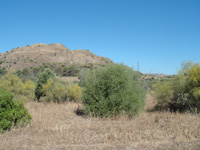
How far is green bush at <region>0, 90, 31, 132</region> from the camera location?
263 inches

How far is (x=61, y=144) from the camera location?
5.29m

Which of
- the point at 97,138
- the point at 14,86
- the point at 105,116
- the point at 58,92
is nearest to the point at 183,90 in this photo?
the point at 105,116

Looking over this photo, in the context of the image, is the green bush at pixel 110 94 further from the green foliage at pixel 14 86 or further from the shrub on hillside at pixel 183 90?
Result: the green foliage at pixel 14 86

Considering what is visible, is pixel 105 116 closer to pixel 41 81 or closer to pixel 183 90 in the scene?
pixel 183 90

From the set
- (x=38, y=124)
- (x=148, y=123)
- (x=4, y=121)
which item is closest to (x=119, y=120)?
(x=148, y=123)

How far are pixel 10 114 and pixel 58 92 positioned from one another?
817 cm

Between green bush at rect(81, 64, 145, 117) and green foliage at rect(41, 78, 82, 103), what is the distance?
5.39m

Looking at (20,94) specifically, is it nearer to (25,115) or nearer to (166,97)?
(25,115)

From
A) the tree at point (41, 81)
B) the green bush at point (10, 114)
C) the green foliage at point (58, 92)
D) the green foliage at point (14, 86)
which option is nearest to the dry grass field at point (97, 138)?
the green bush at point (10, 114)

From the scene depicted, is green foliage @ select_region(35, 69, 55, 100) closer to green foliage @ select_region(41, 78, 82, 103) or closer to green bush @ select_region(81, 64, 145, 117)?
green foliage @ select_region(41, 78, 82, 103)

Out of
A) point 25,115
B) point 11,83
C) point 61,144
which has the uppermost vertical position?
point 11,83

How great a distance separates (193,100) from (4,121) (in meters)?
9.55

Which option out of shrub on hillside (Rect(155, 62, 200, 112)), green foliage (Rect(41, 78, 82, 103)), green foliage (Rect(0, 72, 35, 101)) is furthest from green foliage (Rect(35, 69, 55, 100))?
shrub on hillside (Rect(155, 62, 200, 112))

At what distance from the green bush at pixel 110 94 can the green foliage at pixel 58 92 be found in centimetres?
539
